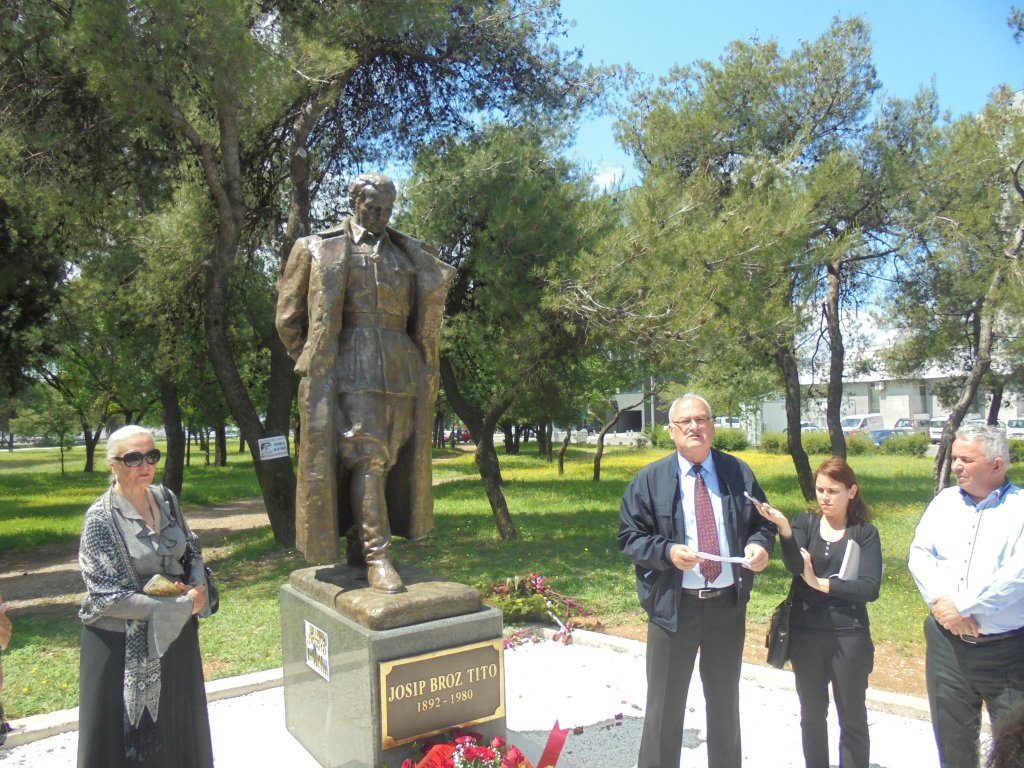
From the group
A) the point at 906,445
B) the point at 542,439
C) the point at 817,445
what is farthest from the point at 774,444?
the point at 542,439

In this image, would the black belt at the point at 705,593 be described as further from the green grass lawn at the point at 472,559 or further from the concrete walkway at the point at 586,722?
the green grass lawn at the point at 472,559

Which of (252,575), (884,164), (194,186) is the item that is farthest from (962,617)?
(884,164)

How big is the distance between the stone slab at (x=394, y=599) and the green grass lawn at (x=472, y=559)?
2113mm

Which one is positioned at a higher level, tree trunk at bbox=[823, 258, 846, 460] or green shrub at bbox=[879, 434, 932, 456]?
tree trunk at bbox=[823, 258, 846, 460]

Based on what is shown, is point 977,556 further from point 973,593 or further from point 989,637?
point 989,637

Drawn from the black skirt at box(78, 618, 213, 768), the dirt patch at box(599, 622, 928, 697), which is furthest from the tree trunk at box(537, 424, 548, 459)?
the black skirt at box(78, 618, 213, 768)

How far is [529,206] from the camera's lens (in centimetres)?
916

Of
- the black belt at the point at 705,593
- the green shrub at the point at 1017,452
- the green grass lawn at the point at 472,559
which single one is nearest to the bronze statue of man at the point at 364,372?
the black belt at the point at 705,593

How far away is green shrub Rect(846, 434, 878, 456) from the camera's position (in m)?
30.0

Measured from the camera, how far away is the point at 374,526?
379 cm

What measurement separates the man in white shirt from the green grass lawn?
3.23 metres

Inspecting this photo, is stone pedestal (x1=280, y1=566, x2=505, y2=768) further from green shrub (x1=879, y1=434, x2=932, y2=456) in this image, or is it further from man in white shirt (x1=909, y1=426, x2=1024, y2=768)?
green shrub (x1=879, y1=434, x2=932, y2=456)

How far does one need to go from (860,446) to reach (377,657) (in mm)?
30237

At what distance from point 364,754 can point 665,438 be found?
112 ft
